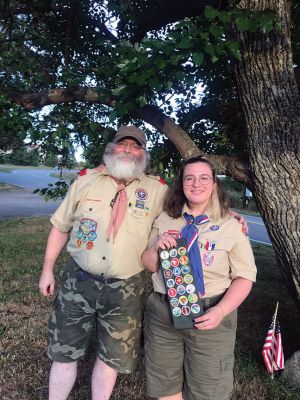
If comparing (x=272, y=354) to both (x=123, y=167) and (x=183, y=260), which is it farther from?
(x=123, y=167)

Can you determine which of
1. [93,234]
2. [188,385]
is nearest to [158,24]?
[93,234]

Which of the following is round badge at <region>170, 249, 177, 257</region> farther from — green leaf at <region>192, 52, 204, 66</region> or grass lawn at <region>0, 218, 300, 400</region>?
grass lawn at <region>0, 218, 300, 400</region>

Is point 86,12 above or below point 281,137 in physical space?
above

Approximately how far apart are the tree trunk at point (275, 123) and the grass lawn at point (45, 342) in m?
0.99

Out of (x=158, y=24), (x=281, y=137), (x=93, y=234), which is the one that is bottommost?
(x=93, y=234)

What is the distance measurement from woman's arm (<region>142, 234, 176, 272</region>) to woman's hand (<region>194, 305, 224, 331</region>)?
0.41 metres

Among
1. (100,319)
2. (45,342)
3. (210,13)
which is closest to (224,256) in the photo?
(100,319)

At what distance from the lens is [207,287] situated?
91.7 inches

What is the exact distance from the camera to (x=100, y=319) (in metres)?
2.72

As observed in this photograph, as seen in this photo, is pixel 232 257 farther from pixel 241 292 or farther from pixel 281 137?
pixel 281 137

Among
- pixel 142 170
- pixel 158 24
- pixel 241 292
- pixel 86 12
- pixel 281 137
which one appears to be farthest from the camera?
pixel 86 12

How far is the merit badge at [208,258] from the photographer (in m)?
2.31

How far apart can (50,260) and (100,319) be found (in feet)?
1.76

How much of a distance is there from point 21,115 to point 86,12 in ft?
7.81
